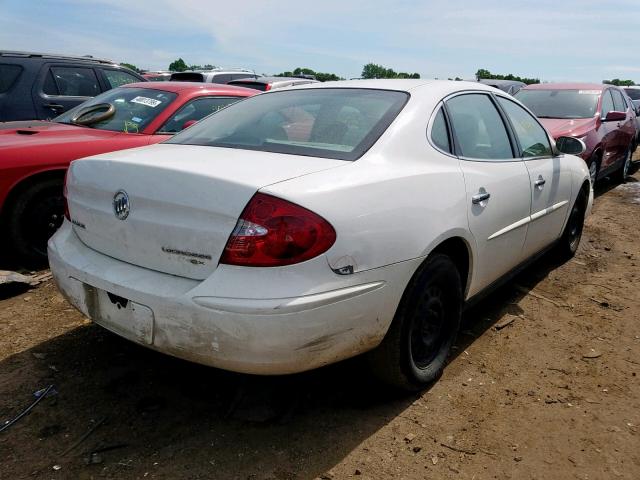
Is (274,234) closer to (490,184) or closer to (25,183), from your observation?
(490,184)

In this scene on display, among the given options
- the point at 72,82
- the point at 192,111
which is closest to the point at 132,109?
the point at 192,111

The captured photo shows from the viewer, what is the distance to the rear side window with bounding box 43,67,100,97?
670 cm

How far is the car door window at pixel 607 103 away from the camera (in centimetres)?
777

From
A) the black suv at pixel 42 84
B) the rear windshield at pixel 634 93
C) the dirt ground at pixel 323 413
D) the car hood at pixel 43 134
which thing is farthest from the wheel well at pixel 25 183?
the rear windshield at pixel 634 93

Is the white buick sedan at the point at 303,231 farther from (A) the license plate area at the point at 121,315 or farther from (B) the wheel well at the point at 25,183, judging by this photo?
(B) the wheel well at the point at 25,183

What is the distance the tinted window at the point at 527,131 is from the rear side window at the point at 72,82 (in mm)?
5393

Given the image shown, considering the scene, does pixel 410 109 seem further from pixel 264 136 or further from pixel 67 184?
pixel 67 184

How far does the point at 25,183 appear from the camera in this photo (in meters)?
4.16

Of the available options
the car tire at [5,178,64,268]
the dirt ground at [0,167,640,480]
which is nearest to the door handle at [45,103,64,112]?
the car tire at [5,178,64,268]

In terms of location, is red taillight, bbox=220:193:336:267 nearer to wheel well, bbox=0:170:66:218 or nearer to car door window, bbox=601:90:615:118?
wheel well, bbox=0:170:66:218

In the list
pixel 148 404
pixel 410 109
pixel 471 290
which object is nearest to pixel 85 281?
pixel 148 404

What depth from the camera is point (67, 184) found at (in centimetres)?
269

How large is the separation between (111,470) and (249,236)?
1080mm

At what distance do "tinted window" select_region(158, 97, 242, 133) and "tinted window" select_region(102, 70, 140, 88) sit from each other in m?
2.68
